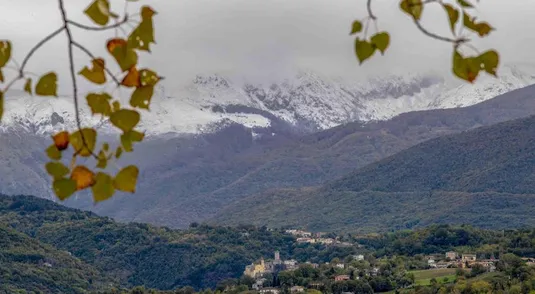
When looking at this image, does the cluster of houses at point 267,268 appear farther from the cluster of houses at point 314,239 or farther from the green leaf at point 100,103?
the green leaf at point 100,103

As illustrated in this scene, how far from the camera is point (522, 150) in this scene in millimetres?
109562

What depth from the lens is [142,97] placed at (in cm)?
279

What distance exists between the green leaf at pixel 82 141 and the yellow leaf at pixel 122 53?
0.68 ft

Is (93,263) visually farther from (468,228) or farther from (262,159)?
(262,159)

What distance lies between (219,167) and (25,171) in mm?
33479

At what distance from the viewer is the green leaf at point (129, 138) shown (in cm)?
278

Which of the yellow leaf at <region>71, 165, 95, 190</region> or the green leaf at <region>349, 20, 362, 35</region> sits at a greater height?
the green leaf at <region>349, 20, 362, 35</region>

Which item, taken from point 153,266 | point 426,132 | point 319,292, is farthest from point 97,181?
point 426,132

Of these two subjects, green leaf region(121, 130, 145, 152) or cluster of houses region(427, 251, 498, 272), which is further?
cluster of houses region(427, 251, 498, 272)

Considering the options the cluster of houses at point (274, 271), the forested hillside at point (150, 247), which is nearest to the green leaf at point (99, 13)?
the cluster of houses at point (274, 271)

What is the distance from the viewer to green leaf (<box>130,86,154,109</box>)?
2770 millimetres

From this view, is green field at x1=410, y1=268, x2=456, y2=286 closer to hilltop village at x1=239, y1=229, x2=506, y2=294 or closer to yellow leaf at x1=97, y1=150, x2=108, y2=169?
hilltop village at x1=239, y1=229, x2=506, y2=294

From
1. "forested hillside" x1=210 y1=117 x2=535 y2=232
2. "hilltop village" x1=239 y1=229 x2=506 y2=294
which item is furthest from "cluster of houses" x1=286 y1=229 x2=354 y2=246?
"hilltop village" x1=239 y1=229 x2=506 y2=294

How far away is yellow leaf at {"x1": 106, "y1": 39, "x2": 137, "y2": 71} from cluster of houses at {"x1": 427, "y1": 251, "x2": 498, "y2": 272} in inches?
1848
